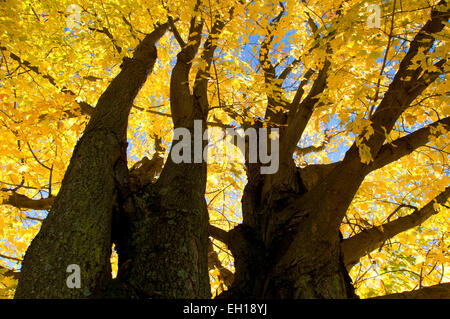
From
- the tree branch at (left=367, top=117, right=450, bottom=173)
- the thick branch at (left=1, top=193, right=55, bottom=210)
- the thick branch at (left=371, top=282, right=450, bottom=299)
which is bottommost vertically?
the thick branch at (left=371, top=282, right=450, bottom=299)

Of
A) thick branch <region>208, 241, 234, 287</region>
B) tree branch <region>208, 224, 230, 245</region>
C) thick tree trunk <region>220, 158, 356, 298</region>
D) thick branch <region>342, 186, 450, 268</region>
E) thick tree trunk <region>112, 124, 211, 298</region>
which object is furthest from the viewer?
thick branch <region>208, 241, 234, 287</region>

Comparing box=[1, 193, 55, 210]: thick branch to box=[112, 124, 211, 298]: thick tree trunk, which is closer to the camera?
box=[112, 124, 211, 298]: thick tree trunk

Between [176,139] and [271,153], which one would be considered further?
[271,153]

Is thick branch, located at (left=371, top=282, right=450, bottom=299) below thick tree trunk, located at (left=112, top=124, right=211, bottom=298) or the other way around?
below

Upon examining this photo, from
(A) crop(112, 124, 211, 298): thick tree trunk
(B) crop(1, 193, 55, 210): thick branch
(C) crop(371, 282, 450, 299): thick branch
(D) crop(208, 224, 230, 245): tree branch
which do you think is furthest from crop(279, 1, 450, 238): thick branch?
(B) crop(1, 193, 55, 210): thick branch

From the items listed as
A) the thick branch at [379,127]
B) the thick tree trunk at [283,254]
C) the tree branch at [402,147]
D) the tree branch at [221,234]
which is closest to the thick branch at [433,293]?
the thick tree trunk at [283,254]

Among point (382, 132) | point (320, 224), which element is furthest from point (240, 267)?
point (382, 132)

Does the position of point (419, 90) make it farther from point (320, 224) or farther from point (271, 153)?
point (271, 153)

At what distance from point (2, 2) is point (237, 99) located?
3.67 m

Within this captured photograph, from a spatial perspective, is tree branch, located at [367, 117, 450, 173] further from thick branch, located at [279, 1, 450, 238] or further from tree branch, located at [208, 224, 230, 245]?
tree branch, located at [208, 224, 230, 245]

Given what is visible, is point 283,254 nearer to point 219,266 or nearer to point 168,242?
point 168,242

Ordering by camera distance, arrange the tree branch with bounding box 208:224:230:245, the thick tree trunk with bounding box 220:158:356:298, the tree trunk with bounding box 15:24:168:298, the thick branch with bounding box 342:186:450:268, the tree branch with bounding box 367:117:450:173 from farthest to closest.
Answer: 1. the tree branch with bounding box 208:224:230:245
2. the thick branch with bounding box 342:186:450:268
3. the tree branch with bounding box 367:117:450:173
4. the thick tree trunk with bounding box 220:158:356:298
5. the tree trunk with bounding box 15:24:168:298

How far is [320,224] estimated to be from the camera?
294 cm

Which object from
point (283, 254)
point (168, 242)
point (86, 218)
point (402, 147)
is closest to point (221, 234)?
point (283, 254)
